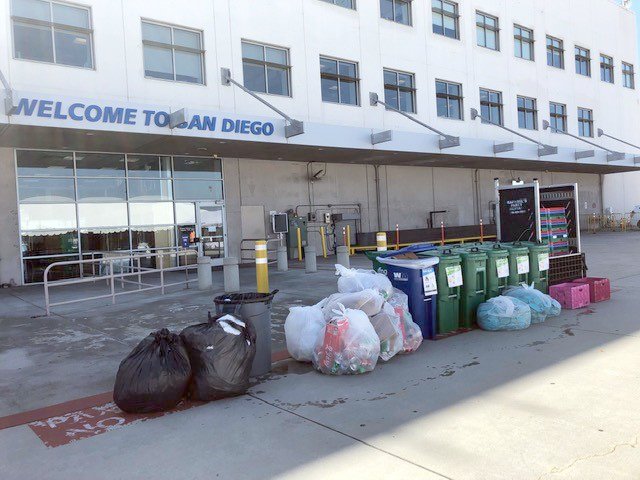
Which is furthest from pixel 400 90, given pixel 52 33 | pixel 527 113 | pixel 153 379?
pixel 153 379

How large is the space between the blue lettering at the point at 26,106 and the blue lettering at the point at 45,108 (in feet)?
0.37

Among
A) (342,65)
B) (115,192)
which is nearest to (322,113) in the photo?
(342,65)

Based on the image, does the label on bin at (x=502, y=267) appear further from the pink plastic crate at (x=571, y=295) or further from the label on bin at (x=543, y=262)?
the pink plastic crate at (x=571, y=295)

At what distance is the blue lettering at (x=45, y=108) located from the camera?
11.0m

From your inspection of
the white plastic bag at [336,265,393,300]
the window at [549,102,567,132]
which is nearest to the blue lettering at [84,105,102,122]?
the white plastic bag at [336,265,393,300]

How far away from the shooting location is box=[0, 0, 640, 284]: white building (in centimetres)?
1270

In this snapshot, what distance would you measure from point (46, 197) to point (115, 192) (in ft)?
5.91

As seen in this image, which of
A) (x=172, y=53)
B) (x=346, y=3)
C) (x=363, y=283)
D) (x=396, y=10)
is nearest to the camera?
(x=363, y=283)

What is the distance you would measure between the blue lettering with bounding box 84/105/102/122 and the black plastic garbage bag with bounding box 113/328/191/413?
8.93m

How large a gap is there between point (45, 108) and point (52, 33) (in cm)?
258

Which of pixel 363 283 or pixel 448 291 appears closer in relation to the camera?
pixel 363 283

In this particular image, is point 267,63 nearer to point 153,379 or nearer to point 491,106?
point 491,106

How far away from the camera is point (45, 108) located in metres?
11.1

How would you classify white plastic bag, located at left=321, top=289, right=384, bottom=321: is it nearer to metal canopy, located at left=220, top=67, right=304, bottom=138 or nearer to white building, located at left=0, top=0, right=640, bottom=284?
white building, located at left=0, top=0, right=640, bottom=284
